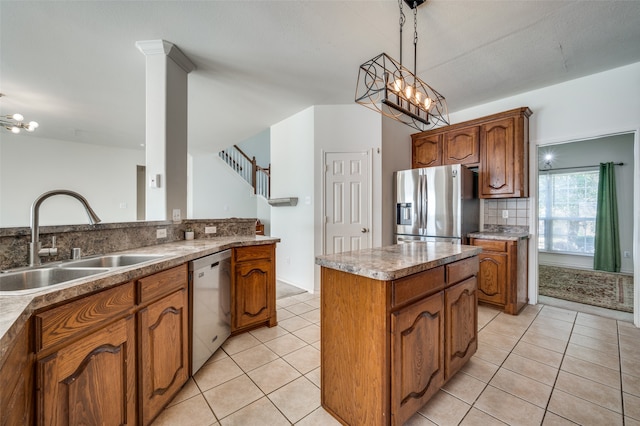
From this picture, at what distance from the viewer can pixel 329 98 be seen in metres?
3.52

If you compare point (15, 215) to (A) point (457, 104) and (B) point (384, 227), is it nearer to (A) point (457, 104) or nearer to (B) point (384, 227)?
(B) point (384, 227)

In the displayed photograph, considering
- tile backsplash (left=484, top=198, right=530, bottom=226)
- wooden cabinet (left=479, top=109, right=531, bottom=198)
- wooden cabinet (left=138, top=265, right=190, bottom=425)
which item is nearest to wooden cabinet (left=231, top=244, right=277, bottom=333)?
wooden cabinet (left=138, top=265, right=190, bottom=425)

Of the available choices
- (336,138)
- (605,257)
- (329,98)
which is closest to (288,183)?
(336,138)

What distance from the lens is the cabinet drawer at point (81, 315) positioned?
2.93 feet

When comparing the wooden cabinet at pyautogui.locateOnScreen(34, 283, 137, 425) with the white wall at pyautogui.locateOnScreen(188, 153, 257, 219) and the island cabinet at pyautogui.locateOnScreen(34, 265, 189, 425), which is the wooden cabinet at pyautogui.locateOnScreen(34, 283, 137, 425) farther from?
the white wall at pyautogui.locateOnScreen(188, 153, 257, 219)

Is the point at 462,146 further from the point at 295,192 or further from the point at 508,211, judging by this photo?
the point at 295,192

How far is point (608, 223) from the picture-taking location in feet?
15.6

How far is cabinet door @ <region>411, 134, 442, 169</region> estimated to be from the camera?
384cm

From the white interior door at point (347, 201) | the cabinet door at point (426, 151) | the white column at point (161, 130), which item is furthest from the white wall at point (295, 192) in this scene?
the white column at point (161, 130)

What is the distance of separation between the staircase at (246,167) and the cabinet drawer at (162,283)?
17.7ft

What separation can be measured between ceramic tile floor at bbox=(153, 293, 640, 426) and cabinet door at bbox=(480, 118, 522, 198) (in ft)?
5.16

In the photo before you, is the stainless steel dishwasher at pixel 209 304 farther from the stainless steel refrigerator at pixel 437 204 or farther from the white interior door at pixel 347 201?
the stainless steel refrigerator at pixel 437 204

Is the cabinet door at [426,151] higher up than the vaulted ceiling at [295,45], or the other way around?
the vaulted ceiling at [295,45]

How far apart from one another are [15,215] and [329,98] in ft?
22.7
